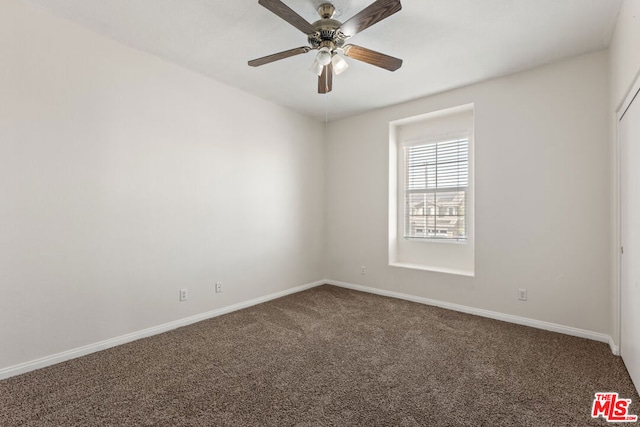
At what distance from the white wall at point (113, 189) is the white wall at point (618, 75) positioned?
3525 millimetres

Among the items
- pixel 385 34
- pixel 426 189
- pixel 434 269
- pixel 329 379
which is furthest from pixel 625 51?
pixel 329 379

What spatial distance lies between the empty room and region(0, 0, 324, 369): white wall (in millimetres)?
17

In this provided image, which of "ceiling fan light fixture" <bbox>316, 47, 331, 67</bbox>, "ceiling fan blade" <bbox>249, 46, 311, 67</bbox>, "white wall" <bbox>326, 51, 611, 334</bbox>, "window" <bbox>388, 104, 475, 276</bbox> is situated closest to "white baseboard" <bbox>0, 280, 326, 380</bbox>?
"window" <bbox>388, 104, 475, 276</bbox>

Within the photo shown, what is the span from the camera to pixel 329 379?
2211 mm

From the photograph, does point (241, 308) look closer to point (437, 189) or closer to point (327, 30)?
point (437, 189)

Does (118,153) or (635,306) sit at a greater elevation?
(118,153)

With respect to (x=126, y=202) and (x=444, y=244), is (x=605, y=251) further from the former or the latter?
(x=126, y=202)

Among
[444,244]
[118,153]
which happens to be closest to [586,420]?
[444,244]

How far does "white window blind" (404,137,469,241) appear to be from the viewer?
407 centimetres

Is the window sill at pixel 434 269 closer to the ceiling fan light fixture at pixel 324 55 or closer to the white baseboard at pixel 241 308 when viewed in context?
the white baseboard at pixel 241 308

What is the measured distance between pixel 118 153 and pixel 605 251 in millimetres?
4526

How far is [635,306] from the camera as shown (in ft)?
6.85

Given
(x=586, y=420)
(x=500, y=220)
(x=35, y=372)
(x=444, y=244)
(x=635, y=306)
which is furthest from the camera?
(x=444, y=244)

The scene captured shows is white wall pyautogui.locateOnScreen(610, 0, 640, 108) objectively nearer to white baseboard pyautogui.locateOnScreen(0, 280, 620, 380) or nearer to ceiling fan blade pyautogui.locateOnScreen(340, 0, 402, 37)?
ceiling fan blade pyautogui.locateOnScreen(340, 0, 402, 37)
